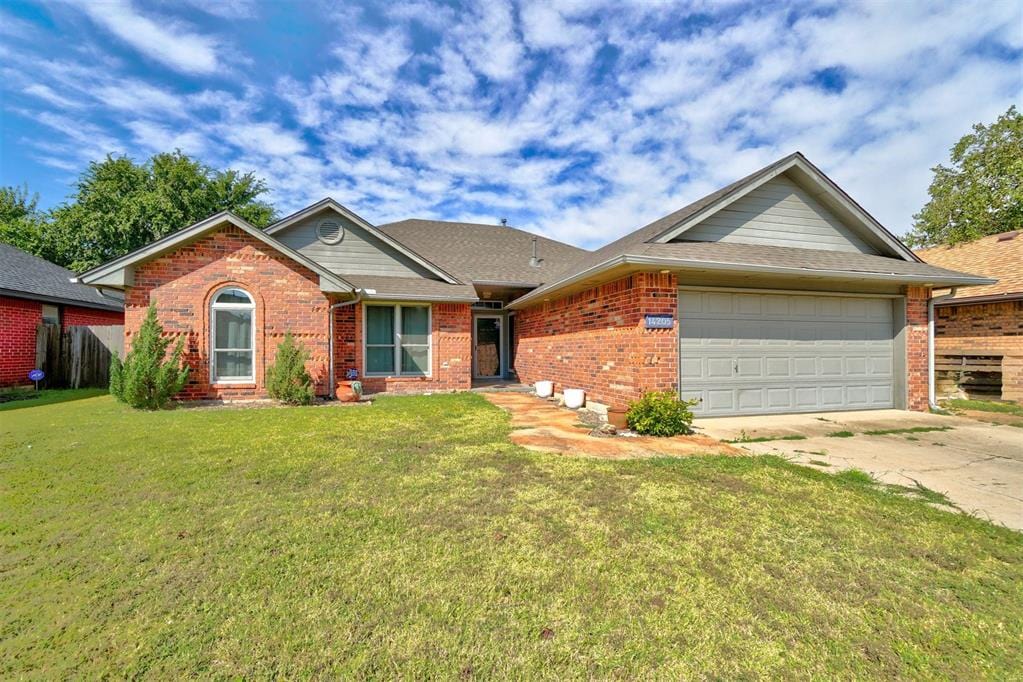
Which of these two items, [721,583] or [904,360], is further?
[904,360]

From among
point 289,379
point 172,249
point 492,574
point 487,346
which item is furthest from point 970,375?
point 172,249

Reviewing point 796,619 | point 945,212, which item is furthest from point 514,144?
point 945,212

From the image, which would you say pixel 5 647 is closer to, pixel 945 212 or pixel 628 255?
pixel 628 255

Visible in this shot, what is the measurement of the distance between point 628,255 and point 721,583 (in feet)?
17.1

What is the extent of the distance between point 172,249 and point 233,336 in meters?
2.16

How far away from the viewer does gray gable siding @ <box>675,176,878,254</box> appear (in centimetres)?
900

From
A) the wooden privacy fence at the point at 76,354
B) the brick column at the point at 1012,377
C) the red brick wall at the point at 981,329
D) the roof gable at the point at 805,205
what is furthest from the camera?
the wooden privacy fence at the point at 76,354

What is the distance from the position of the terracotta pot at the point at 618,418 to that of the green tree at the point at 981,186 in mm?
25666

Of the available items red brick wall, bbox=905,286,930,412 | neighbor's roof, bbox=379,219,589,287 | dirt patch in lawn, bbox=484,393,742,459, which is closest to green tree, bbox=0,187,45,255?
neighbor's roof, bbox=379,219,589,287

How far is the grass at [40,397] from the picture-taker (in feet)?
31.8

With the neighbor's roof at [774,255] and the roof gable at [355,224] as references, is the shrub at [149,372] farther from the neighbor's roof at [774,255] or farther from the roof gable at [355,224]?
the neighbor's roof at [774,255]

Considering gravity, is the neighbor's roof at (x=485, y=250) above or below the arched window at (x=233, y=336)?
above

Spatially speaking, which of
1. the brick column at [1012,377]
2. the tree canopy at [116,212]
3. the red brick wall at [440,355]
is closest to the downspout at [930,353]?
the brick column at [1012,377]

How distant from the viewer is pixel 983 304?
1112 cm
